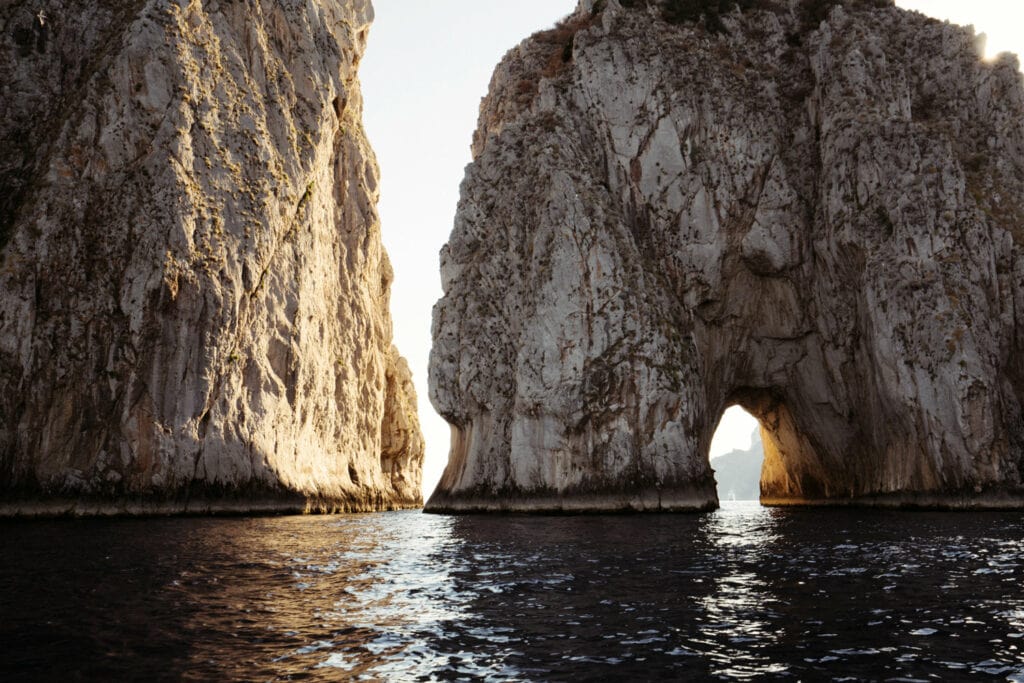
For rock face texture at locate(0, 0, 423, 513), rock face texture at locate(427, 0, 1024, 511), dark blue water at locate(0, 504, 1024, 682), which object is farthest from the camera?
rock face texture at locate(427, 0, 1024, 511)

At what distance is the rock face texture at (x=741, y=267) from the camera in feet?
178

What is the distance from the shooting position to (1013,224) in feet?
190

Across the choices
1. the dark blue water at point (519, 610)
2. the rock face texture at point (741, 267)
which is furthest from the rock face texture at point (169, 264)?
the dark blue water at point (519, 610)

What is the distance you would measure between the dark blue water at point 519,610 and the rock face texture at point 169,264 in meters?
23.6

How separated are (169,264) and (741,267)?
41859 millimetres

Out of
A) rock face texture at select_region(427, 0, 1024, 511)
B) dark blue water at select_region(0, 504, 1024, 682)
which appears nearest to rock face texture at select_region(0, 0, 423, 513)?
rock face texture at select_region(427, 0, 1024, 511)

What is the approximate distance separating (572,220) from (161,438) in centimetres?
3138

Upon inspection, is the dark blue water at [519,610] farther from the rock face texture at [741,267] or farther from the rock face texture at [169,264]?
the rock face texture at [741,267]

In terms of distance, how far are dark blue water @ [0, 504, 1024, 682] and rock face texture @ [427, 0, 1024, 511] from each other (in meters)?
25.6

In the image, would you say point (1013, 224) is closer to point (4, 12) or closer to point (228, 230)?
point (228, 230)

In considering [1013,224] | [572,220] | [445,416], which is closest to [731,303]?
[572,220]

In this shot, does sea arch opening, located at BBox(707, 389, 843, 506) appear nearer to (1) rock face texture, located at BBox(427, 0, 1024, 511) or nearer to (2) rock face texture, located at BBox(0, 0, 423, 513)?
(1) rock face texture, located at BBox(427, 0, 1024, 511)

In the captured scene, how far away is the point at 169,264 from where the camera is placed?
54688 mm

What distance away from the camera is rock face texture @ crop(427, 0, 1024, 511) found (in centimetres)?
5428
